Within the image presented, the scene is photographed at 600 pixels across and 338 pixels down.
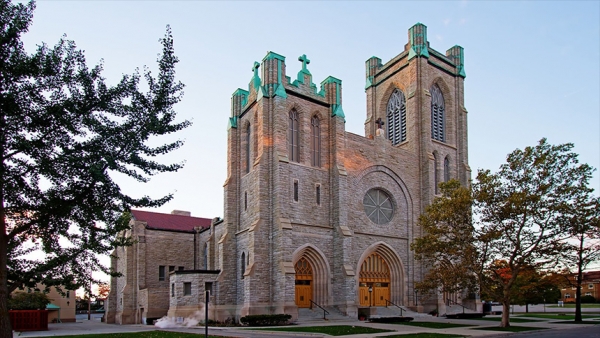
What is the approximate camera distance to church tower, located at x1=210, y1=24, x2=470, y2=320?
103 feet

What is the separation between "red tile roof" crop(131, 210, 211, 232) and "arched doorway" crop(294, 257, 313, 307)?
15.3m

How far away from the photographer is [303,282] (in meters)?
32.7

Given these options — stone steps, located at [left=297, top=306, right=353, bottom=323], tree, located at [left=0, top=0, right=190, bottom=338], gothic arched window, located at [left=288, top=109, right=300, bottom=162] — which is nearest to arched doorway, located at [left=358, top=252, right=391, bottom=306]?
stone steps, located at [left=297, top=306, right=353, bottom=323]

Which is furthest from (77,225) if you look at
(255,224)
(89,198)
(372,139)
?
(372,139)

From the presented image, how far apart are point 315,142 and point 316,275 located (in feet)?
29.9

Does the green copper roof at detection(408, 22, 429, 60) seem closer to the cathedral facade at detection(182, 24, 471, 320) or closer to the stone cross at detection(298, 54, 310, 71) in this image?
the cathedral facade at detection(182, 24, 471, 320)

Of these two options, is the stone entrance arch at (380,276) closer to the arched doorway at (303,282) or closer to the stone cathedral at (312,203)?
the stone cathedral at (312,203)

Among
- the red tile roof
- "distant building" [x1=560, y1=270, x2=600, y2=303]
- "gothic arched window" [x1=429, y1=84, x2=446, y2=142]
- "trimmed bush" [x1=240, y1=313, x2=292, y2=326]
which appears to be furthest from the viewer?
"distant building" [x1=560, y1=270, x2=600, y2=303]

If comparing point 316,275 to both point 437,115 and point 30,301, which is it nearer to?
point 437,115

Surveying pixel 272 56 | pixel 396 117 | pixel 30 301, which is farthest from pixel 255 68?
pixel 30 301

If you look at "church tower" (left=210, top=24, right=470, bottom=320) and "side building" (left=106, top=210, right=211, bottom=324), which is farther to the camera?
"side building" (left=106, top=210, right=211, bottom=324)

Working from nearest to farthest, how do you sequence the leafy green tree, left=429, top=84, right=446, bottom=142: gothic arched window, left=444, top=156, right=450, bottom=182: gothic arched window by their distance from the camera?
1. left=444, top=156, right=450, bottom=182: gothic arched window
2. left=429, top=84, right=446, bottom=142: gothic arched window
3. the leafy green tree

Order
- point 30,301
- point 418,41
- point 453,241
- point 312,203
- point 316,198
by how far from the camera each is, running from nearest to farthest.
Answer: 1. point 453,241
2. point 312,203
3. point 316,198
4. point 418,41
5. point 30,301

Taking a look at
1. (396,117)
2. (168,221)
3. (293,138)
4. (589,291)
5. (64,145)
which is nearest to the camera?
(64,145)
